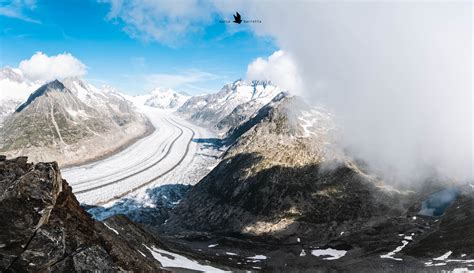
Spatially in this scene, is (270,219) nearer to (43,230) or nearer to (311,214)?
(311,214)

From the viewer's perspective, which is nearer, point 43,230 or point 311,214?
point 43,230

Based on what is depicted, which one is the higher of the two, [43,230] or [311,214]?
[43,230]

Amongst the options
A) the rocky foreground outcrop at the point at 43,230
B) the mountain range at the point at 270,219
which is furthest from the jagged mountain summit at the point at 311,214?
the rocky foreground outcrop at the point at 43,230

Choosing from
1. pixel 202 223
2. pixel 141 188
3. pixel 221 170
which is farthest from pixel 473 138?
pixel 141 188

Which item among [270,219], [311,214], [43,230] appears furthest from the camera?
[270,219]

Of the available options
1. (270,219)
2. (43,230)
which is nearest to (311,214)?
(270,219)

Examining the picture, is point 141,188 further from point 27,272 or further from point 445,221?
point 27,272

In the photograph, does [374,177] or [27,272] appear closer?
[27,272]

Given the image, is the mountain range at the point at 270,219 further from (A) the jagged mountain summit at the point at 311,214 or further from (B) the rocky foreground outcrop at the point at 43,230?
(A) the jagged mountain summit at the point at 311,214

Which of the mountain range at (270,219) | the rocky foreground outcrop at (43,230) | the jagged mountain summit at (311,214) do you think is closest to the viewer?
the rocky foreground outcrop at (43,230)
